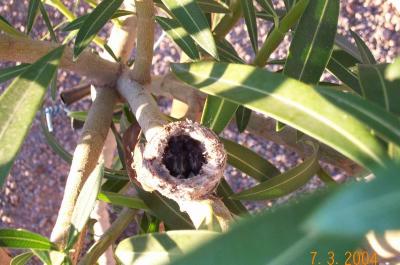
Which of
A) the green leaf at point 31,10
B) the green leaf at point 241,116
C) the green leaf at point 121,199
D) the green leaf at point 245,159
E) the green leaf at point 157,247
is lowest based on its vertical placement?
the green leaf at point 157,247

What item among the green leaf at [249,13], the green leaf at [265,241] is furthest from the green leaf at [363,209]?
the green leaf at [249,13]

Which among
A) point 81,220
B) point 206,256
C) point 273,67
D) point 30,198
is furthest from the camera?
point 30,198

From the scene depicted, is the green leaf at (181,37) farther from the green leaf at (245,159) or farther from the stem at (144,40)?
the green leaf at (245,159)

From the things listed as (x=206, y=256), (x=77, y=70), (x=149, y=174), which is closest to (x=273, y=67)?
(x=77, y=70)

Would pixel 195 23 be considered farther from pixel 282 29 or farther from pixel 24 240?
pixel 24 240

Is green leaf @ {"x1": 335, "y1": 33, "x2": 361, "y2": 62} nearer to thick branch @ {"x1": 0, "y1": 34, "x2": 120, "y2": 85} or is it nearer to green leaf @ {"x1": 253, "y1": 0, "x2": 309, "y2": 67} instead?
green leaf @ {"x1": 253, "y1": 0, "x2": 309, "y2": 67}

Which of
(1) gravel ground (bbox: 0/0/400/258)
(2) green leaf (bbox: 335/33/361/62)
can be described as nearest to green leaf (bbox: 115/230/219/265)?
(2) green leaf (bbox: 335/33/361/62)

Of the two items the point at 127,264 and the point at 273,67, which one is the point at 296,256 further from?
the point at 273,67

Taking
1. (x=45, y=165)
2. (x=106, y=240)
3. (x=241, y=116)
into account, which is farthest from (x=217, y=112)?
(x=45, y=165)
